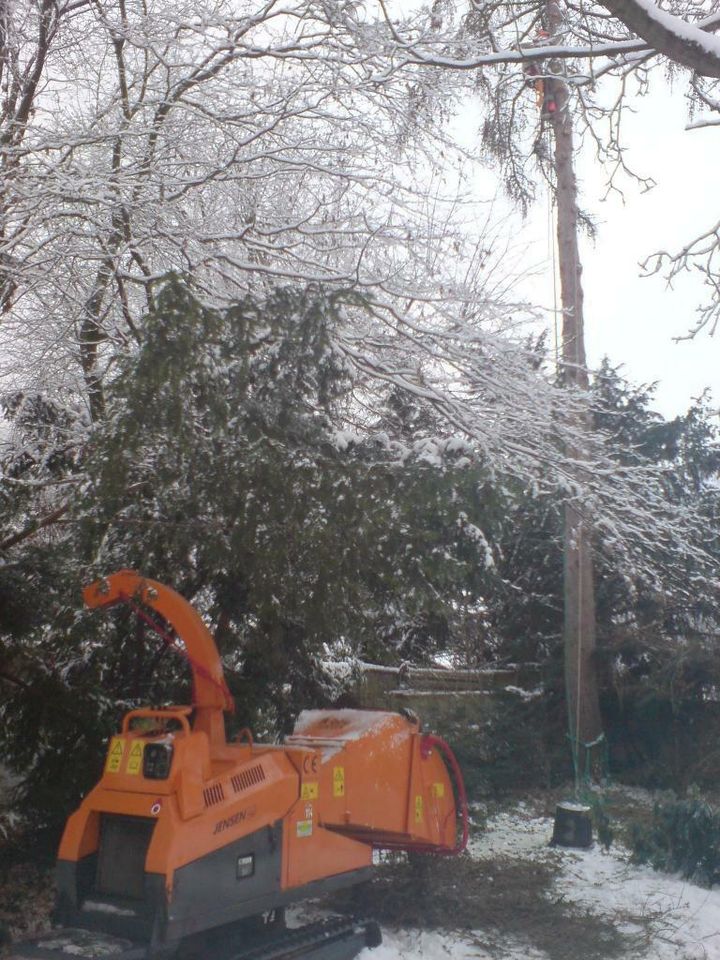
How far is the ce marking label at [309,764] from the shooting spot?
230 inches

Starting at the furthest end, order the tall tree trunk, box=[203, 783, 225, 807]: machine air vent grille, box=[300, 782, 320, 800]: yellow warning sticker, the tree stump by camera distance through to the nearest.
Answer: the tall tree trunk < the tree stump < box=[300, 782, 320, 800]: yellow warning sticker < box=[203, 783, 225, 807]: machine air vent grille

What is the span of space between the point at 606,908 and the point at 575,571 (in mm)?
5819

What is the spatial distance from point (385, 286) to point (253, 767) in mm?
3862

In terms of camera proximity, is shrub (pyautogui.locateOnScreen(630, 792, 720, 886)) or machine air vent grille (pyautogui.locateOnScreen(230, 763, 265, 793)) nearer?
machine air vent grille (pyautogui.locateOnScreen(230, 763, 265, 793))

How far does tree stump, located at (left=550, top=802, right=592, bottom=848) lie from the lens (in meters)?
8.92

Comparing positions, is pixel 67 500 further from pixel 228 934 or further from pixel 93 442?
pixel 228 934

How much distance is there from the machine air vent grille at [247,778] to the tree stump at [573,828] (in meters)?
4.44

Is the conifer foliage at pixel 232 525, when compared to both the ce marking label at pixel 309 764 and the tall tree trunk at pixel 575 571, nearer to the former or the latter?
the ce marking label at pixel 309 764

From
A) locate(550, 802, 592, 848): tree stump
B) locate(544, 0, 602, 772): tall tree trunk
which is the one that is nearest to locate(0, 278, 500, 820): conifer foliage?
locate(550, 802, 592, 848): tree stump

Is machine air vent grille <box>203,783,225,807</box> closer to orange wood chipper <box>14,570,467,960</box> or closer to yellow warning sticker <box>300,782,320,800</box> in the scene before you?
orange wood chipper <box>14,570,467,960</box>

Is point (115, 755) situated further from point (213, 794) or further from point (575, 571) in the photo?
point (575, 571)

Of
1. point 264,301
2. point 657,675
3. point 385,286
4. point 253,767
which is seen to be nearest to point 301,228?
point 385,286

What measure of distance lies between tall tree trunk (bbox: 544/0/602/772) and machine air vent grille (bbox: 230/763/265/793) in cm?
646

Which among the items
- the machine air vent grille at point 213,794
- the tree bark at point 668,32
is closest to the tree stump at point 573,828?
the machine air vent grille at point 213,794
